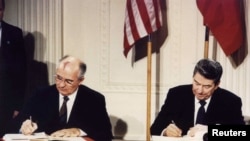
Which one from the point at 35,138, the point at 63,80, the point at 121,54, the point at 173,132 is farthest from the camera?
the point at 121,54

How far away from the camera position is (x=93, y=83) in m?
2.96

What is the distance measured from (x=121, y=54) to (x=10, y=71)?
2.42ft

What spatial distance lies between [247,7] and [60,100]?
1288mm

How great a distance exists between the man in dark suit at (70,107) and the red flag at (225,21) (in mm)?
803

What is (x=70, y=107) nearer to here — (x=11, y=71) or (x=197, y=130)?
(x=11, y=71)

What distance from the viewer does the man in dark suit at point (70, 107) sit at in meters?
2.26

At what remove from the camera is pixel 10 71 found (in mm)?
2688

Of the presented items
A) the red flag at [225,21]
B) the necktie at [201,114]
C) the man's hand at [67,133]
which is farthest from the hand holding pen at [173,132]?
the red flag at [225,21]

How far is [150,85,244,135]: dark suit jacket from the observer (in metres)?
2.37

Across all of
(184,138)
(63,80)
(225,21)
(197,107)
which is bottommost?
(184,138)

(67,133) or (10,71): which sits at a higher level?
(10,71)

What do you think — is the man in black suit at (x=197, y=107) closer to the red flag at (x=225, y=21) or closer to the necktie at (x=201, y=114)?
the necktie at (x=201, y=114)

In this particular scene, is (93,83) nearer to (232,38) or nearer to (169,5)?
(169,5)

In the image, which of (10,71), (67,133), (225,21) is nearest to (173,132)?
(67,133)
